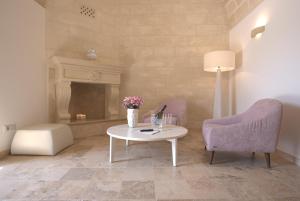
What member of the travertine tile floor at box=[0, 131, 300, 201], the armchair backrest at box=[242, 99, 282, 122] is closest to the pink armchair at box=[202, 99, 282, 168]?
the armchair backrest at box=[242, 99, 282, 122]

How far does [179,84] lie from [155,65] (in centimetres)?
77

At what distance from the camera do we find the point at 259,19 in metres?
3.44

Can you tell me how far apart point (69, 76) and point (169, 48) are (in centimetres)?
246

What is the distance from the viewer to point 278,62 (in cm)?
295

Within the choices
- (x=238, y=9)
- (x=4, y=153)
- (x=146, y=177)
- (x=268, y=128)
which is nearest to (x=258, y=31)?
(x=238, y=9)

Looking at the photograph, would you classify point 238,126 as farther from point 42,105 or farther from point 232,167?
point 42,105

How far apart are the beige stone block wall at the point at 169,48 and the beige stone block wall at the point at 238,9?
287 millimetres

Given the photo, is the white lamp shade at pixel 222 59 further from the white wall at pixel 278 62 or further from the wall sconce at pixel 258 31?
the wall sconce at pixel 258 31

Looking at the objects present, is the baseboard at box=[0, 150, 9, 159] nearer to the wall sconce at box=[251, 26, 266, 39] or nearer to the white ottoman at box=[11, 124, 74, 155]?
the white ottoman at box=[11, 124, 74, 155]


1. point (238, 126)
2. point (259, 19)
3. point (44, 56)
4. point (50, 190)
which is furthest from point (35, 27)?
point (259, 19)

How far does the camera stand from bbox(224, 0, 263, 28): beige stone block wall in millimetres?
3729

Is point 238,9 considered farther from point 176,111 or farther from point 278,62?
point 176,111

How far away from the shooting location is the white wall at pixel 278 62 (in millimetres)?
2613

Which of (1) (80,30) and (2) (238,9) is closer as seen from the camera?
(2) (238,9)
